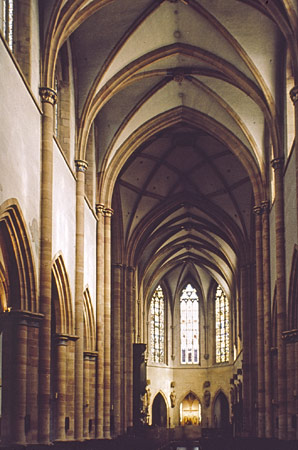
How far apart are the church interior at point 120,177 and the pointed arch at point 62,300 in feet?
0.23

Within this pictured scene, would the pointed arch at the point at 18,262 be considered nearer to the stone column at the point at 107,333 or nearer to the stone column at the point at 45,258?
the stone column at the point at 45,258

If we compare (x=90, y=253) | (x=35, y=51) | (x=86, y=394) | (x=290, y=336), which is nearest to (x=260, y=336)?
(x=290, y=336)

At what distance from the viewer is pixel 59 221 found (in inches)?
888

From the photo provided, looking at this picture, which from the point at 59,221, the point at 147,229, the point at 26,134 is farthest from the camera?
the point at 147,229

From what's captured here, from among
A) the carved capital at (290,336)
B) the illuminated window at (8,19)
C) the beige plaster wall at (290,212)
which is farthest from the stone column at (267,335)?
the illuminated window at (8,19)

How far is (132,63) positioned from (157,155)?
35.8 feet

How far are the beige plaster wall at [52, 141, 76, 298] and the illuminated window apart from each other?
13.1 feet

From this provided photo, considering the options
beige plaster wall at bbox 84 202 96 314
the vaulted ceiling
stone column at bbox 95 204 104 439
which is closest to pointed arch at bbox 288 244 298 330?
the vaulted ceiling

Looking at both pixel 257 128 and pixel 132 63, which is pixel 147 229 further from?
pixel 132 63

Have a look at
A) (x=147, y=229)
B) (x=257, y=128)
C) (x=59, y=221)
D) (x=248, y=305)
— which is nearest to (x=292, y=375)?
(x=59, y=221)

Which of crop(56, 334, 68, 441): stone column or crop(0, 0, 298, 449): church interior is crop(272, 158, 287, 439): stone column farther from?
crop(56, 334, 68, 441): stone column

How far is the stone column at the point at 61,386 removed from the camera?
74.4 ft

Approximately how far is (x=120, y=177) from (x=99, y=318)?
32.6 ft

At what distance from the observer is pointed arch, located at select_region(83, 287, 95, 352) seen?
2833 cm
